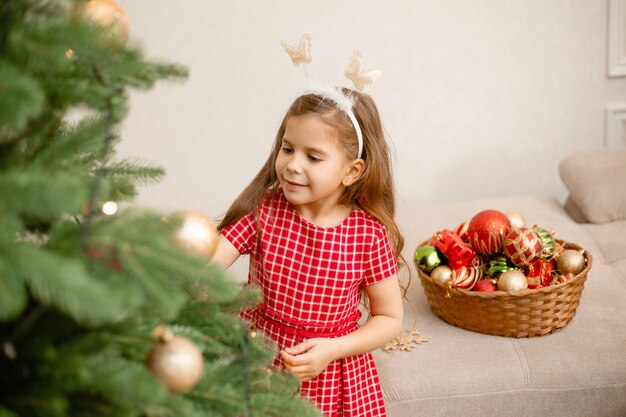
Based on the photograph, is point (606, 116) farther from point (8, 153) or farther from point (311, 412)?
point (8, 153)

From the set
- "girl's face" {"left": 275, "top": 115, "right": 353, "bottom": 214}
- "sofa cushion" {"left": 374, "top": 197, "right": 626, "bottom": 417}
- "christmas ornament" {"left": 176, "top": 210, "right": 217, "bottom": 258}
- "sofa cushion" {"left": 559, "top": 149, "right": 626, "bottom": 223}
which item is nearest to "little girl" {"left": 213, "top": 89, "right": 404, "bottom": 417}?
"girl's face" {"left": 275, "top": 115, "right": 353, "bottom": 214}

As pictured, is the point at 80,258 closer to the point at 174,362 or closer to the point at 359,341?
the point at 174,362

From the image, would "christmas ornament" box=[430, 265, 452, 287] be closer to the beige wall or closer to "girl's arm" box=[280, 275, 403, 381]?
"girl's arm" box=[280, 275, 403, 381]

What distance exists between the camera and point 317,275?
3.83ft

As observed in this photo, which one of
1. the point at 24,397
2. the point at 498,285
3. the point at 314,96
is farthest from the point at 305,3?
the point at 24,397

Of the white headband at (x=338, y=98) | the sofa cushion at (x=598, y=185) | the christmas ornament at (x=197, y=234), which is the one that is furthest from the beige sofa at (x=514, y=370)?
the christmas ornament at (x=197, y=234)

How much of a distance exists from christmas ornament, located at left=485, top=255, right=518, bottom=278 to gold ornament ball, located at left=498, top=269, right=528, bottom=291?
6 centimetres

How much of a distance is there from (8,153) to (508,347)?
1190 mm

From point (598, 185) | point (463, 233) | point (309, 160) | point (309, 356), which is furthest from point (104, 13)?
point (598, 185)

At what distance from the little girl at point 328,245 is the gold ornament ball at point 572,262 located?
1.69ft

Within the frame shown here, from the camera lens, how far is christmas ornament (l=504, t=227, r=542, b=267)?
1.44m

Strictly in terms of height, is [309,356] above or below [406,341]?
above

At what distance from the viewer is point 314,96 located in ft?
3.78

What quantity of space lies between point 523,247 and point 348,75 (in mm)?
605
